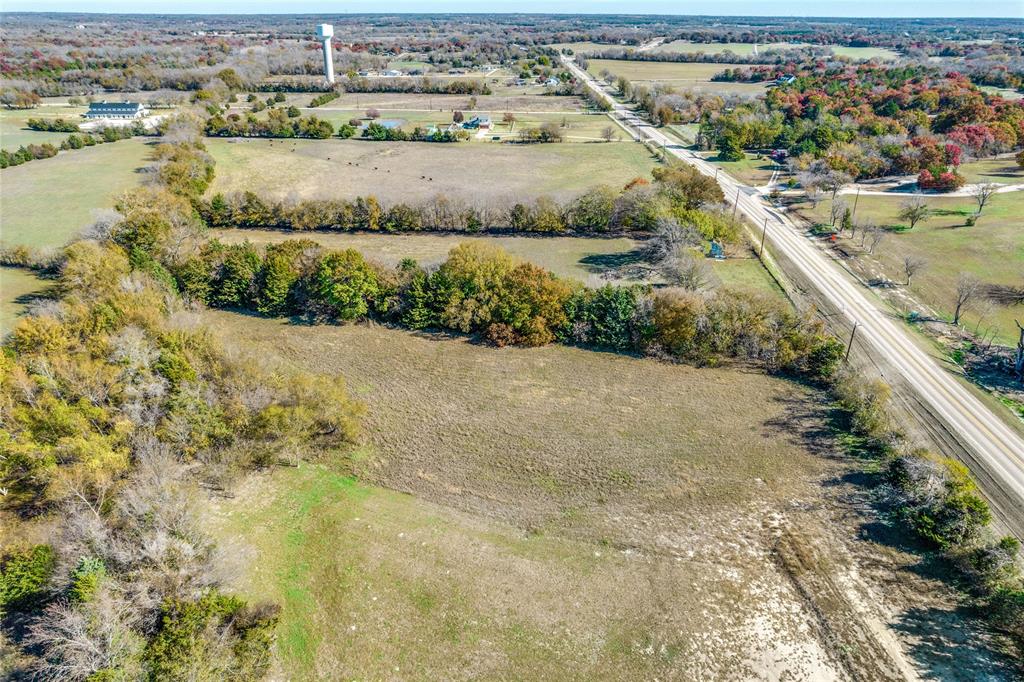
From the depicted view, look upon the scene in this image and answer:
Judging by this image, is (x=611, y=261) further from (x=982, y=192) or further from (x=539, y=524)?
(x=982, y=192)

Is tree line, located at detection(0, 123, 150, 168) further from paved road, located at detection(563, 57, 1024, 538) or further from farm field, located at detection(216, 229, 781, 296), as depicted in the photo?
paved road, located at detection(563, 57, 1024, 538)

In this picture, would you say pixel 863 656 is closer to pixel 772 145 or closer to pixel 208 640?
pixel 208 640

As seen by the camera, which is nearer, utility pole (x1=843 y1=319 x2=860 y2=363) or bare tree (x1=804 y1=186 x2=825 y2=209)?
utility pole (x1=843 y1=319 x2=860 y2=363)

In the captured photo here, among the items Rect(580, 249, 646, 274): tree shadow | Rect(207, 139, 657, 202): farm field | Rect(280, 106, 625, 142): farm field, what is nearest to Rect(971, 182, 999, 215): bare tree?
Rect(207, 139, 657, 202): farm field

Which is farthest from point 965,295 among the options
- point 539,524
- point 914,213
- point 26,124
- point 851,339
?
point 26,124

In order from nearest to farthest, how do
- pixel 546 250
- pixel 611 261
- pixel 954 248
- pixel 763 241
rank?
pixel 954 248, pixel 611 261, pixel 546 250, pixel 763 241

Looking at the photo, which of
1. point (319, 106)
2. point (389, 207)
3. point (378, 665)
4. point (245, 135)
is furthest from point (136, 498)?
point (319, 106)
